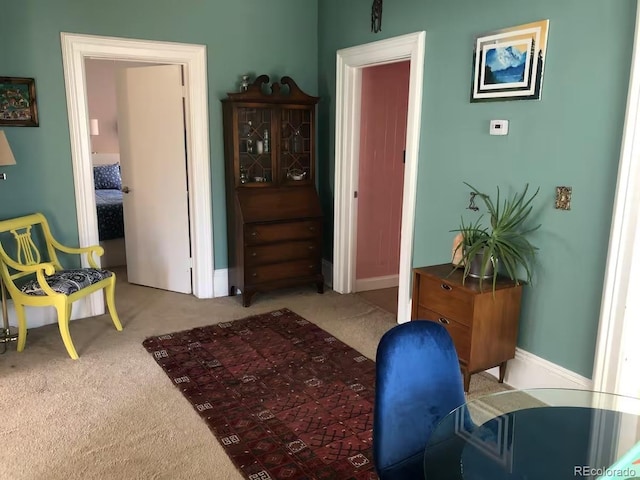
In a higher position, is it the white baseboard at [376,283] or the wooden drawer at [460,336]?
the wooden drawer at [460,336]

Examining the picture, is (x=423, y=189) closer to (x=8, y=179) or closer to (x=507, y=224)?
(x=507, y=224)

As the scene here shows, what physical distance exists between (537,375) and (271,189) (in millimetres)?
2527

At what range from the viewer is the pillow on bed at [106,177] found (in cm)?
651

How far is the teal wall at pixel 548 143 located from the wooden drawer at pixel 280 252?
46.0 inches

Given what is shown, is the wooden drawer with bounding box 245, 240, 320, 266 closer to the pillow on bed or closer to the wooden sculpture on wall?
the wooden sculpture on wall

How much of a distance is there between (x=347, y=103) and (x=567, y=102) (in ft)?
6.88

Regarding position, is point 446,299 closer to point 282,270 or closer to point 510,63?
point 510,63

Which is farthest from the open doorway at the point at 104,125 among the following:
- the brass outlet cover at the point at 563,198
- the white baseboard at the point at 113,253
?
the brass outlet cover at the point at 563,198

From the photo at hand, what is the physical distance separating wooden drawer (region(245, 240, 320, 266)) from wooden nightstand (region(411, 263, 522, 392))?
1.67 m

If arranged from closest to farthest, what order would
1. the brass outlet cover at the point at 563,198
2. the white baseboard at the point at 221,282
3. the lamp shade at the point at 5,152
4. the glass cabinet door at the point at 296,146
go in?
the brass outlet cover at the point at 563,198 < the lamp shade at the point at 5,152 < the glass cabinet door at the point at 296,146 < the white baseboard at the point at 221,282

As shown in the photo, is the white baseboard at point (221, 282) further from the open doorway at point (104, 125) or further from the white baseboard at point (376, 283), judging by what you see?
the open doorway at point (104, 125)

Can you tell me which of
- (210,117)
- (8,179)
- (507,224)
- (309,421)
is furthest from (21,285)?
(507,224)

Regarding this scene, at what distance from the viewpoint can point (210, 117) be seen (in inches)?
174

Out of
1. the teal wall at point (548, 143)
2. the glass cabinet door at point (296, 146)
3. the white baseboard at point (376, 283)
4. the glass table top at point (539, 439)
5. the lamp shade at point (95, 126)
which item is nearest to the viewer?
the glass table top at point (539, 439)
